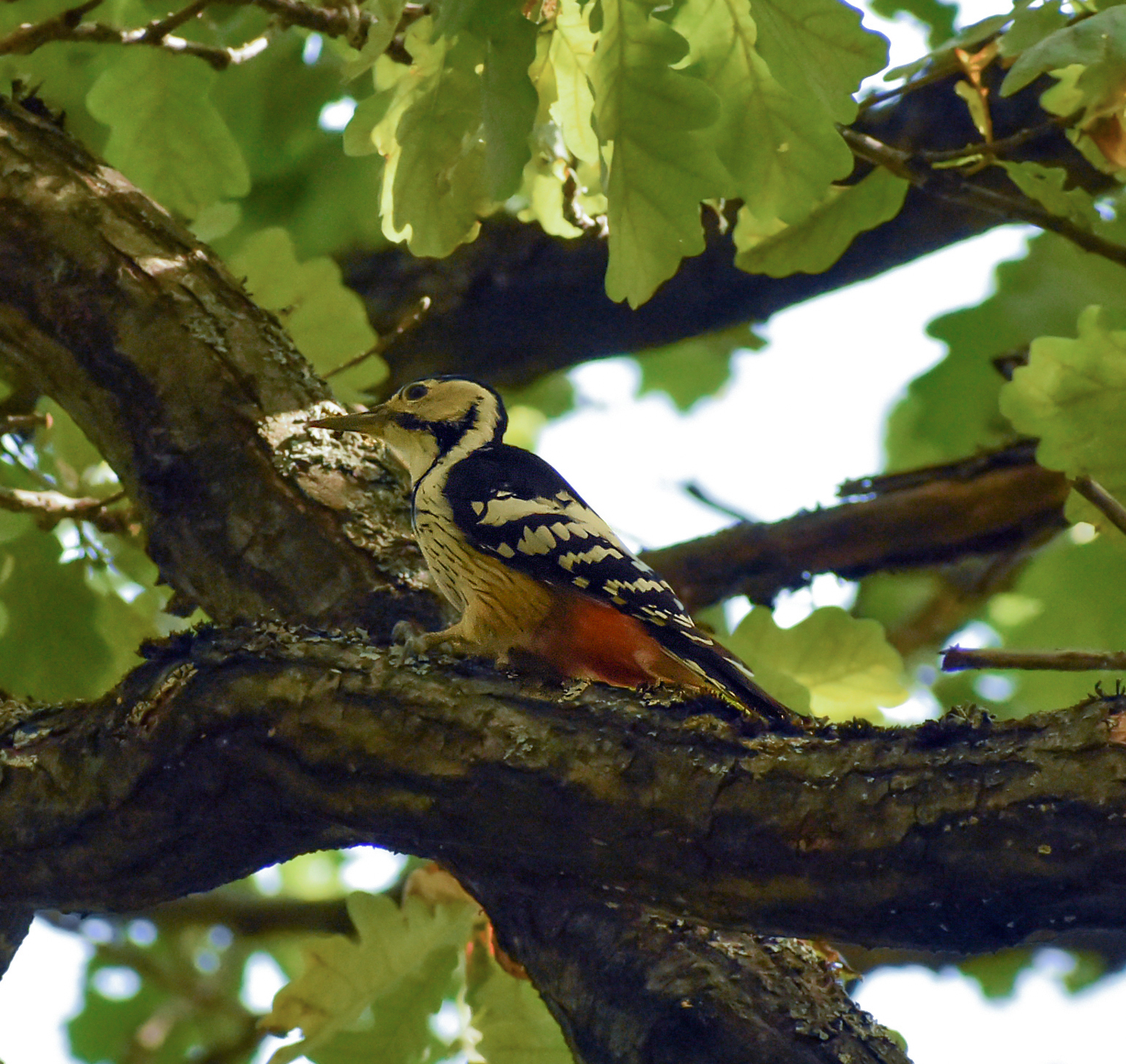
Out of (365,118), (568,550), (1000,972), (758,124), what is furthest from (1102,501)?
(1000,972)

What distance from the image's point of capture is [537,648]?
→ 3271mm

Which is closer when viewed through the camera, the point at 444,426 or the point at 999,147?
the point at 999,147

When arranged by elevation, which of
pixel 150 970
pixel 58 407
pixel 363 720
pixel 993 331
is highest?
pixel 58 407

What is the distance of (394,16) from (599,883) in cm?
159

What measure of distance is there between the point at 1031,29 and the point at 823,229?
1061 millimetres

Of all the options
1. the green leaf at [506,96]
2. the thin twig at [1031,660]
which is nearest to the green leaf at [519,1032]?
the thin twig at [1031,660]

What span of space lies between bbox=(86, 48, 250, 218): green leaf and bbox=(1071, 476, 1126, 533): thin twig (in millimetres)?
2504

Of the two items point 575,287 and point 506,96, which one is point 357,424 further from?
point 575,287

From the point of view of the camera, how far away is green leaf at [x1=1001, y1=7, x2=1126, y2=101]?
2.28 meters

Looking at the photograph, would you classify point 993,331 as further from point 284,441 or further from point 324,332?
point 284,441

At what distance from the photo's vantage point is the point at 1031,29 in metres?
2.47

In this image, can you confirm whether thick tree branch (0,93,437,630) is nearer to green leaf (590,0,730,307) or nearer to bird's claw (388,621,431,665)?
bird's claw (388,621,431,665)

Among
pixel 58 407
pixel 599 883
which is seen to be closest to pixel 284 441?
pixel 58 407

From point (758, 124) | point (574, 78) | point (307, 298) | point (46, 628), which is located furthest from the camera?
point (307, 298)
